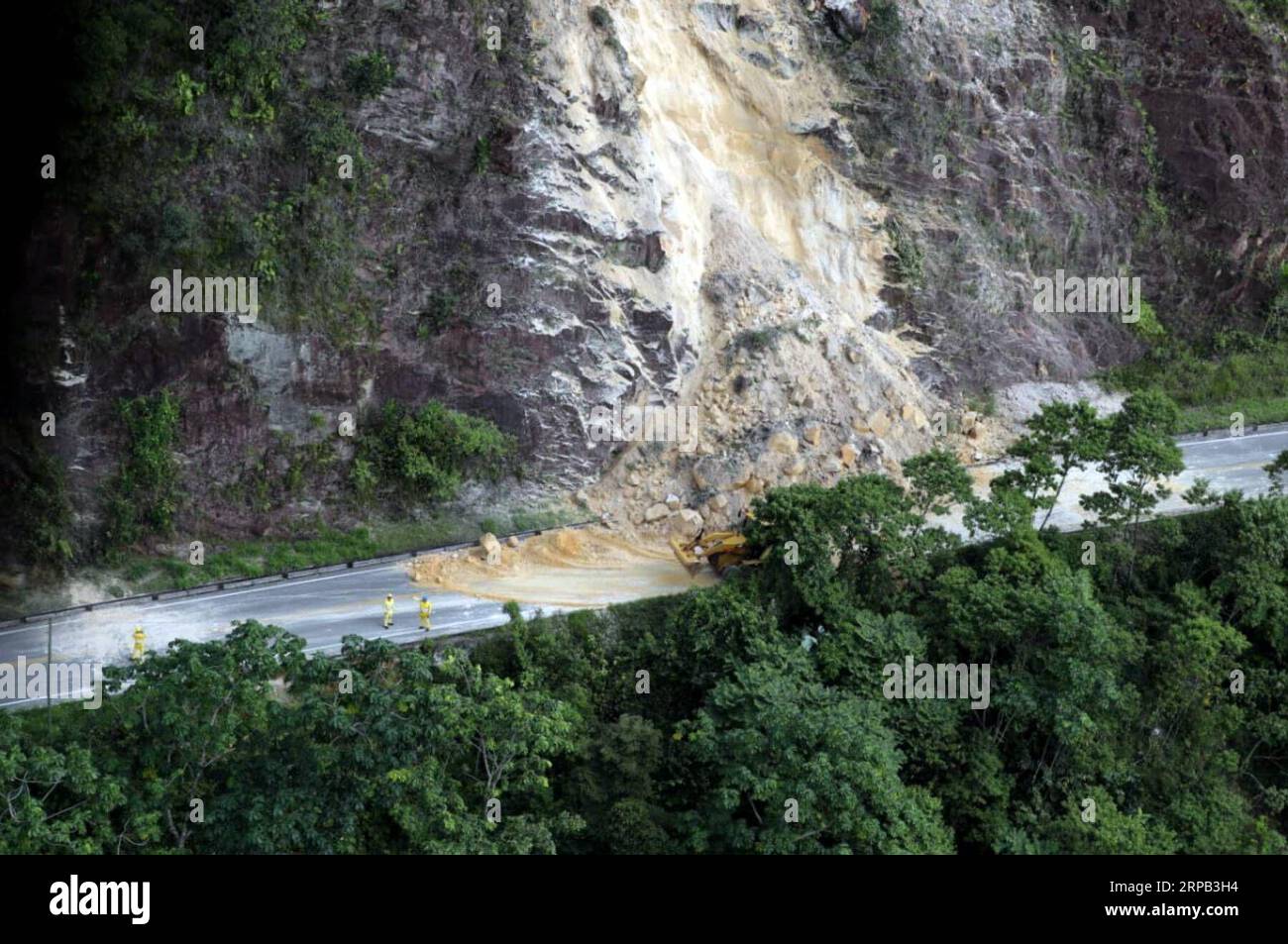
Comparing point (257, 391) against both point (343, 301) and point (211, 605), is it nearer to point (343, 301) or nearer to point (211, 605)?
point (343, 301)

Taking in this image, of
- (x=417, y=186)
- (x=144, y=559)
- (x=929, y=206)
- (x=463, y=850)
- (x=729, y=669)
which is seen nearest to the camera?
(x=463, y=850)

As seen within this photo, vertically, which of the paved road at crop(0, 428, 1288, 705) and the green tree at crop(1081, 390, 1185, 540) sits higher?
the green tree at crop(1081, 390, 1185, 540)

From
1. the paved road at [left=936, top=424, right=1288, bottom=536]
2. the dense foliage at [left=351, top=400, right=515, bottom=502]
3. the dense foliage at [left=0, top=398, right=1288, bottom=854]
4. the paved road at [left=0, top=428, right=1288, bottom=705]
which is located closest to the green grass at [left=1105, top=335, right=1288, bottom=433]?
the paved road at [left=936, top=424, right=1288, bottom=536]

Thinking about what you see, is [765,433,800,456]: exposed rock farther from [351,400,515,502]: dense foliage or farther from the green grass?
the green grass

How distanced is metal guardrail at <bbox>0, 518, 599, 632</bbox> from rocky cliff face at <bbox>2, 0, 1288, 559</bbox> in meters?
1.41

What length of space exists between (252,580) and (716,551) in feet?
35.5

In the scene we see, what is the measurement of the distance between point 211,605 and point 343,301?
801cm

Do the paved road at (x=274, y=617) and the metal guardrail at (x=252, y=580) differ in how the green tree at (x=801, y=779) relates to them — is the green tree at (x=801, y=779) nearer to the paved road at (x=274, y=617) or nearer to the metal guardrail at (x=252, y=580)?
the paved road at (x=274, y=617)

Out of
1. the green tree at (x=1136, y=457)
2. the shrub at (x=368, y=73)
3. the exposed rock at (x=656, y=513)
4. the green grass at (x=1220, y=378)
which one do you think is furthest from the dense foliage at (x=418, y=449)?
the green grass at (x=1220, y=378)

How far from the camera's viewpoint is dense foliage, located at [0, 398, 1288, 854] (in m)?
28.5

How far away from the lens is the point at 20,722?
2969cm

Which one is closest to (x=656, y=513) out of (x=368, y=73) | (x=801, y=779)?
(x=801, y=779)

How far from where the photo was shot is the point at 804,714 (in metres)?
30.6

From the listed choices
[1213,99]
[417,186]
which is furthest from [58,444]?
[1213,99]
